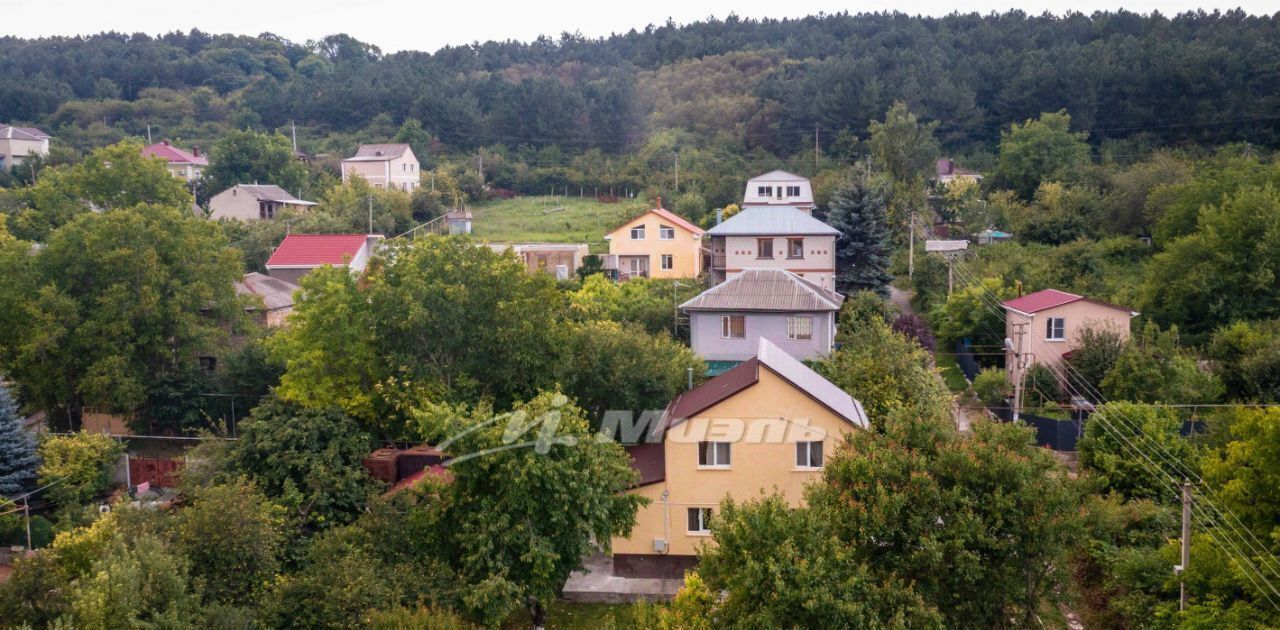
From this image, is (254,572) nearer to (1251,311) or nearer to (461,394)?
(461,394)

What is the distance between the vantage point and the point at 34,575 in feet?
45.0

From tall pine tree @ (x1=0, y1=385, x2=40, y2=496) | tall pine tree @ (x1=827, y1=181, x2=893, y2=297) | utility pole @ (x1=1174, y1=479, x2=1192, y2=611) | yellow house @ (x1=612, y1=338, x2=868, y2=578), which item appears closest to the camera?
utility pole @ (x1=1174, y1=479, x2=1192, y2=611)

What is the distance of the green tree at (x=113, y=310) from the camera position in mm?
23406

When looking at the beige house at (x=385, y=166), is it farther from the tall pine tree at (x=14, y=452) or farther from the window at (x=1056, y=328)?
the window at (x=1056, y=328)

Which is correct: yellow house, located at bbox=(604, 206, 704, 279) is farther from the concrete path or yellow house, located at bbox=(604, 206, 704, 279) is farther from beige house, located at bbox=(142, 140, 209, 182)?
beige house, located at bbox=(142, 140, 209, 182)

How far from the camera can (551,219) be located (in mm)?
50406

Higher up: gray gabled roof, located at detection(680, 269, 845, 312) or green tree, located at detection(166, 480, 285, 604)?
gray gabled roof, located at detection(680, 269, 845, 312)

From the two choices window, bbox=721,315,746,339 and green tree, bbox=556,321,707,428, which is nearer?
green tree, bbox=556,321,707,428

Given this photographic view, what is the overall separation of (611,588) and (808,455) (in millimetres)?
4513

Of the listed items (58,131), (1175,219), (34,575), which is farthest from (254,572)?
(58,131)

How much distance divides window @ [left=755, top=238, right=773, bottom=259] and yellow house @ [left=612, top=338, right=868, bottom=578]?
56.8 feet

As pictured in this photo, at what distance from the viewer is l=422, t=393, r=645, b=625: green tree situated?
46.6 feet

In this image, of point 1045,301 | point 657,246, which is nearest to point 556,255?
point 657,246

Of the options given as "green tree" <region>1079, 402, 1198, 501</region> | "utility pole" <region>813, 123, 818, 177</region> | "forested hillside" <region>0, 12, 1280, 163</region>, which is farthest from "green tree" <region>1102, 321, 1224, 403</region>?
"forested hillside" <region>0, 12, 1280, 163</region>
